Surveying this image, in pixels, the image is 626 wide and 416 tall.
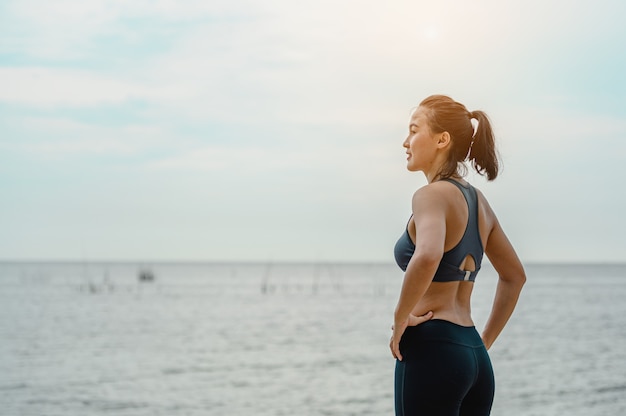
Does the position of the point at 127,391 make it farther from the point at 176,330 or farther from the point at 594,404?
the point at 176,330

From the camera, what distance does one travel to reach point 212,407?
1539 cm

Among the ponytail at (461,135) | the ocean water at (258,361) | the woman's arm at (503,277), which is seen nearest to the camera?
the ponytail at (461,135)

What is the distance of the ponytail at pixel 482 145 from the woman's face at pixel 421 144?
135mm

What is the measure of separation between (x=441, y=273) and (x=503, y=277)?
48 cm

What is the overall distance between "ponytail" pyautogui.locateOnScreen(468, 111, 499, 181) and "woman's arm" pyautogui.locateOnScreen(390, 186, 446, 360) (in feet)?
0.88

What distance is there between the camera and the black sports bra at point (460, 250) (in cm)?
235

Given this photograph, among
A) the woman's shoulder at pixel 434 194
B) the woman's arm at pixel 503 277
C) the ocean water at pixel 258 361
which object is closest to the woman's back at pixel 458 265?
the woman's shoulder at pixel 434 194

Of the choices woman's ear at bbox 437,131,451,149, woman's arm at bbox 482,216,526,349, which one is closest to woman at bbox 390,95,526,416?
woman's ear at bbox 437,131,451,149

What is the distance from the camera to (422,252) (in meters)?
2.21

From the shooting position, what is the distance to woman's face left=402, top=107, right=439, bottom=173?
2.48 meters

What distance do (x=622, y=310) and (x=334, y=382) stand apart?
30950 millimetres

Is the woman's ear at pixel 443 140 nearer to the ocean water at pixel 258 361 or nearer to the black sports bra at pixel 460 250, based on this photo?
the black sports bra at pixel 460 250

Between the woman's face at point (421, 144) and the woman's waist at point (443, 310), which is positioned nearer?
the woman's waist at point (443, 310)

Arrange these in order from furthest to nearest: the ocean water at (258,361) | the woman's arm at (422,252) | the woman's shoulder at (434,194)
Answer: the ocean water at (258,361)
the woman's shoulder at (434,194)
the woman's arm at (422,252)
